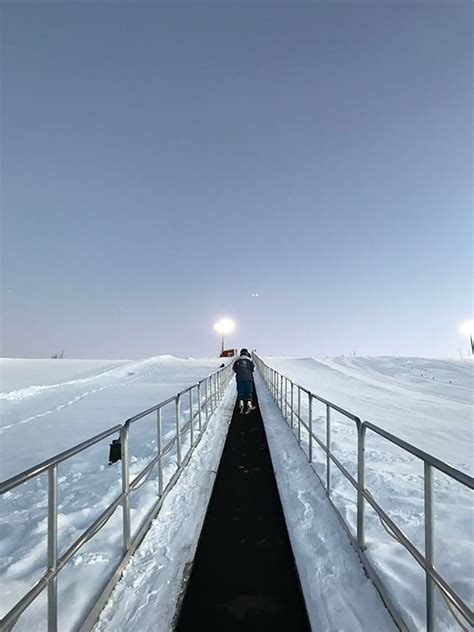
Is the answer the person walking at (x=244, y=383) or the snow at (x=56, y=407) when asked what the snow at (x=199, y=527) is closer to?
the snow at (x=56, y=407)

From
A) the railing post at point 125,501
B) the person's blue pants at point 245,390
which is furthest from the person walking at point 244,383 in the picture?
the railing post at point 125,501

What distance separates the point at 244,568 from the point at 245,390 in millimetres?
7646

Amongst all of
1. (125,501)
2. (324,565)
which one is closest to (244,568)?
(324,565)

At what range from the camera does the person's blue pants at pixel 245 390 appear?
10.6m

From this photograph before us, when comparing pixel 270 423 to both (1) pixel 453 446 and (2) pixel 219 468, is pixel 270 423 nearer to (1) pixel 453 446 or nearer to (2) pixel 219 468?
(2) pixel 219 468

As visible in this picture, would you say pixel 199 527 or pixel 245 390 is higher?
pixel 245 390

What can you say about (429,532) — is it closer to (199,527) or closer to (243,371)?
(199,527)

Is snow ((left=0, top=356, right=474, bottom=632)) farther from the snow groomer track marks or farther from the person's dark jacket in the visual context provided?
the person's dark jacket

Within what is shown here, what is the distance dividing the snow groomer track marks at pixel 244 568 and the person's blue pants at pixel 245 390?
551 cm

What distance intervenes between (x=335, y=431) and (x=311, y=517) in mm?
4660

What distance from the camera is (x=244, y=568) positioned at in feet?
9.91

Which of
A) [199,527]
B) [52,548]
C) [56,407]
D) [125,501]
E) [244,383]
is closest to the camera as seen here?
[52,548]

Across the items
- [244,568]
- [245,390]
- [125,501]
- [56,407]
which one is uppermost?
[245,390]

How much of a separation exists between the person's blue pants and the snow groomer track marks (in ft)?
18.1
